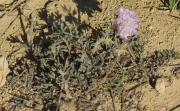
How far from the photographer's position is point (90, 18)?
2.73 metres

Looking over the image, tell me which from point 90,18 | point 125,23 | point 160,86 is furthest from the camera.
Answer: point 90,18

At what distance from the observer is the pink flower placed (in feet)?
7.14

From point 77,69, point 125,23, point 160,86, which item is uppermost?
point 125,23

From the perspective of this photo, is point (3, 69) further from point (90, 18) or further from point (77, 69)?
point (90, 18)

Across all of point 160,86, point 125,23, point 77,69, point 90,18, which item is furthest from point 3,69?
point 160,86

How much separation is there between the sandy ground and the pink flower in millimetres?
437

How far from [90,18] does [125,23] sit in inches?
23.2

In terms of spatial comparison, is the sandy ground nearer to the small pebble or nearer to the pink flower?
the small pebble

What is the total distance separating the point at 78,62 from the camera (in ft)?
8.01

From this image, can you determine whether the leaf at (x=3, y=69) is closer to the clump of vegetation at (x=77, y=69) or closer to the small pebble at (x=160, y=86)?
the clump of vegetation at (x=77, y=69)

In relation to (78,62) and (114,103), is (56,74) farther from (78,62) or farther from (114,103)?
(114,103)

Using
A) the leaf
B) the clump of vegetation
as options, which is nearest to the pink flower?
the clump of vegetation

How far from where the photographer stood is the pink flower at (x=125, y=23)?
7.14 ft

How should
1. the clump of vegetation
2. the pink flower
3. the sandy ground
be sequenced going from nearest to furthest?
the pink flower, the clump of vegetation, the sandy ground
